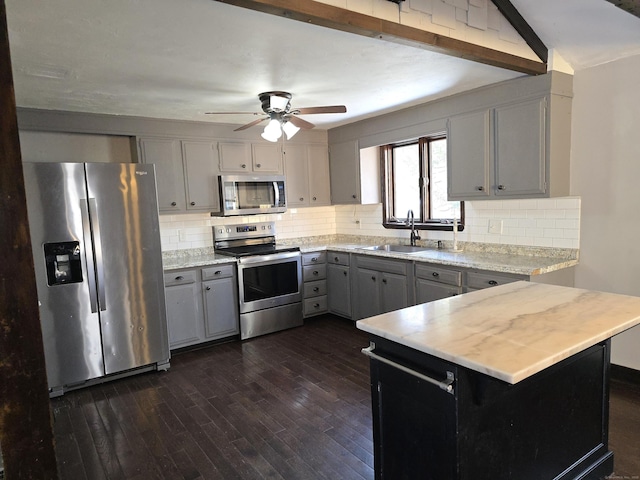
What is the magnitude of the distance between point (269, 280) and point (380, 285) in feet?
3.86

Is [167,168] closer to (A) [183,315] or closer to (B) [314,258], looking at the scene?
(A) [183,315]

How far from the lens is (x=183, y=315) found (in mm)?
3895

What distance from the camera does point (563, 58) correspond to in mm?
3004

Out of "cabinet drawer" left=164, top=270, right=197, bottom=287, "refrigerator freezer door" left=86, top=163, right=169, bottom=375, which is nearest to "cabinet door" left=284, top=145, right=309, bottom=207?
"cabinet drawer" left=164, top=270, right=197, bottom=287

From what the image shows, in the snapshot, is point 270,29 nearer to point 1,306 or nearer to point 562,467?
point 1,306

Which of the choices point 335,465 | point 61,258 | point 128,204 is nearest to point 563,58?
point 335,465

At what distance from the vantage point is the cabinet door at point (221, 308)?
4.03 metres

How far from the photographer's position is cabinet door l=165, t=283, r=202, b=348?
3.83 m

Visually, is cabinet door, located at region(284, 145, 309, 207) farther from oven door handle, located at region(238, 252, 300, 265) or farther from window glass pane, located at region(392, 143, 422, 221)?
window glass pane, located at region(392, 143, 422, 221)

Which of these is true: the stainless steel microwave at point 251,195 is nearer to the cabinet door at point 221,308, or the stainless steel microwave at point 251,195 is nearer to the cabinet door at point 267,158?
the cabinet door at point 267,158

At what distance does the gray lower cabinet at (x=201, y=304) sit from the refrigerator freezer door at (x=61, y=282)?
72 cm

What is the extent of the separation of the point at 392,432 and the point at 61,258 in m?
2.69

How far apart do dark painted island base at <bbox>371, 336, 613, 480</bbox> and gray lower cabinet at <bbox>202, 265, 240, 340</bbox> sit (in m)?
2.60

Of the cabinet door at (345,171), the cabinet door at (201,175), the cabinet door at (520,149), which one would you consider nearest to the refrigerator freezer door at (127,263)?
the cabinet door at (201,175)
